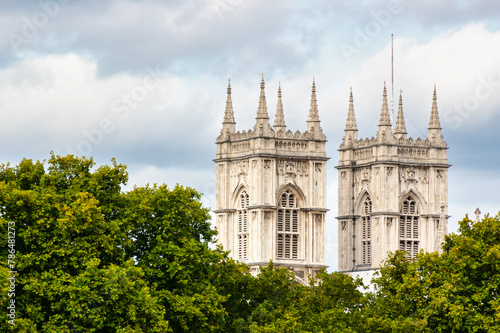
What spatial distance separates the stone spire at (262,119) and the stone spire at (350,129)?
9.39 meters

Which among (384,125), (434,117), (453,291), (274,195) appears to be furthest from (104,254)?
(434,117)

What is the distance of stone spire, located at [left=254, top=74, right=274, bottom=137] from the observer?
12912 cm

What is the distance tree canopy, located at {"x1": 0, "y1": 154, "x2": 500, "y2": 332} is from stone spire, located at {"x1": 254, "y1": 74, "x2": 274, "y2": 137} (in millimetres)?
35289

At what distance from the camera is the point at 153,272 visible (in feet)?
278

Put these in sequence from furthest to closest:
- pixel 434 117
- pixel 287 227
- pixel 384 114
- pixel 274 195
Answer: pixel 434 117 → pixel 384 114 → pixel 287 227 → pixel 274 195

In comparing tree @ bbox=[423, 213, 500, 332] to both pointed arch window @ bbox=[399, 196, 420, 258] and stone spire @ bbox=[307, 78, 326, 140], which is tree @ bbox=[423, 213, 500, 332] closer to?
stone spire @ bbox=[307, 78, 326, 140]

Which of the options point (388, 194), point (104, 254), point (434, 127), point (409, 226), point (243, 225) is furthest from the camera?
point (434, 127)

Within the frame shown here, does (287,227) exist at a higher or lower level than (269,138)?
lower

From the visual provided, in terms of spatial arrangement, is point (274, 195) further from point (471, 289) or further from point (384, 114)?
point (471, 289)

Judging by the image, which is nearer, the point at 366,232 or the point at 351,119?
the point at 366,232

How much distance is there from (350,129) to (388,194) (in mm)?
7168

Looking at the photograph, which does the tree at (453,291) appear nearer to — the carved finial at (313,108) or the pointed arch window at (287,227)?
the pointed arch window at (287,227)

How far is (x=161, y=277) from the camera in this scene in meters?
85.1

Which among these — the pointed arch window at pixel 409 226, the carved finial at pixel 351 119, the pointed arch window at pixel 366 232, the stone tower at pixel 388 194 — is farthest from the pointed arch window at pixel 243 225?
the carved finial at pixel 351 119
